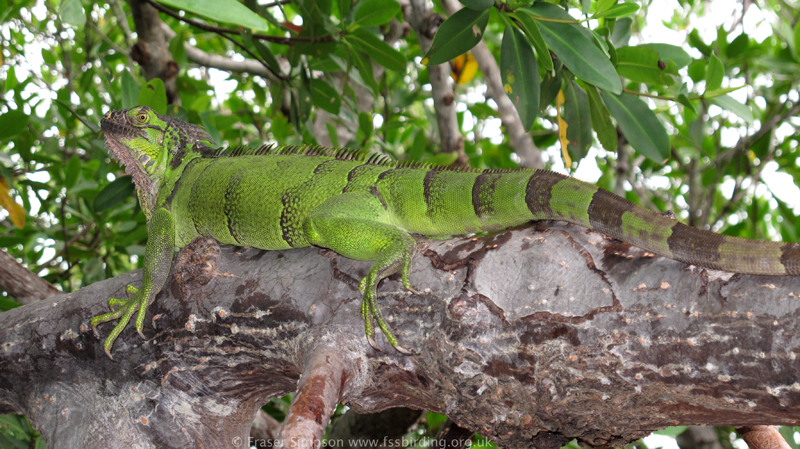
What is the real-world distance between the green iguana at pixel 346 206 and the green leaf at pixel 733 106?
1.15 meters

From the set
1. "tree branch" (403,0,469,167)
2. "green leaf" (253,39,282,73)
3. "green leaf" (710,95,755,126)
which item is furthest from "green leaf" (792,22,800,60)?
"green leaf" (253,39,282,73)

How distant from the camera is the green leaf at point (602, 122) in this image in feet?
8.60

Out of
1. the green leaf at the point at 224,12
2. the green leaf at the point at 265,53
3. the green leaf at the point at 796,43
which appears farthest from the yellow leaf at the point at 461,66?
the green leaf at the point at 224,12

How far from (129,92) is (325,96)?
125 cm

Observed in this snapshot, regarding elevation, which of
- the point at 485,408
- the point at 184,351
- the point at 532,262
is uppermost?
the point at 532,262

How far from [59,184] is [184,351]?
285cm

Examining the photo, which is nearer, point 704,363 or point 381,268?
point 704,363

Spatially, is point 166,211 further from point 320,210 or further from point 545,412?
point 545,412

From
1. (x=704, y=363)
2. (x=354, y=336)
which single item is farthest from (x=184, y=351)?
(x=704, y=363)

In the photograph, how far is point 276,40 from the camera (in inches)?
141

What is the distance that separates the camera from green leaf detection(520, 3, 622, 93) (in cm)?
208

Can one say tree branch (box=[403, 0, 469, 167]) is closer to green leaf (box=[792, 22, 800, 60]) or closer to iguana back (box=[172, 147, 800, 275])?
iguana back (box=[172, 147, 800, 275])

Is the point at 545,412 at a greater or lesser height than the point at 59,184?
lesser

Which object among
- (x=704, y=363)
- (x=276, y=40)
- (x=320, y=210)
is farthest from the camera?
(x=276, y=40)
